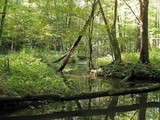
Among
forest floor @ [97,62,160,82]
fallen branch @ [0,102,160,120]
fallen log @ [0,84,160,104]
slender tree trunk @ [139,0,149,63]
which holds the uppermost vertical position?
slender tree trunk @ [139,0,149,63]

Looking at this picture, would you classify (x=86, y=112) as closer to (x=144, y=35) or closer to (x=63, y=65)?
(x=144, y=35)

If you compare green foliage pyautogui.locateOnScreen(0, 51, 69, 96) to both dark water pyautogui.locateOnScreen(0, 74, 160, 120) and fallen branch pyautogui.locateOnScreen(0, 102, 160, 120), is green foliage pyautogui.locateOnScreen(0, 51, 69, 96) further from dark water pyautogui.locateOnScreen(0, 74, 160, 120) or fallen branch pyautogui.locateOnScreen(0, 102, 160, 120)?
fallen branch pyautogui.locateOnScreen(0, 102, 160, 120)

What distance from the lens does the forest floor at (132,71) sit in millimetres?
16672

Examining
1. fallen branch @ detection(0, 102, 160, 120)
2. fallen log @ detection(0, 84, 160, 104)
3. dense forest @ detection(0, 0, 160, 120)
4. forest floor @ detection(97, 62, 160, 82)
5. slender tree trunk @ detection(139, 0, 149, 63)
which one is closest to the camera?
fallen branch @ detection(0, 102, 160, 120)

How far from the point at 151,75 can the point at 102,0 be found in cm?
838

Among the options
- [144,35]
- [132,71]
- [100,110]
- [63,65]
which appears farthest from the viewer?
[63,65]

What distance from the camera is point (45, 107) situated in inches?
410

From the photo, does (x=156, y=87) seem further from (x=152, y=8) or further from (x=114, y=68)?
(x=152, y=8)

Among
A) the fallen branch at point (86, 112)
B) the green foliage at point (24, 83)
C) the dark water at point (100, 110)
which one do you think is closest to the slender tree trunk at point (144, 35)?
the dark water at point (100, 110)

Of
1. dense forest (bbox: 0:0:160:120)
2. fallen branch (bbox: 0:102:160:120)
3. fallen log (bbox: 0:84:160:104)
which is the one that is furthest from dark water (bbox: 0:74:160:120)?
fallen log (bbox: 0:84:160:104)

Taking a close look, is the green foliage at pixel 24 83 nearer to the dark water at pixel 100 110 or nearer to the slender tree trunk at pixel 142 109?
the dark water at pixel 100 110

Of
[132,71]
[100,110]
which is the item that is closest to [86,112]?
[100,110]

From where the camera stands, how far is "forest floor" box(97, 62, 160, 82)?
54.7 feet

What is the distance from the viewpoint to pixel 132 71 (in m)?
17.1
